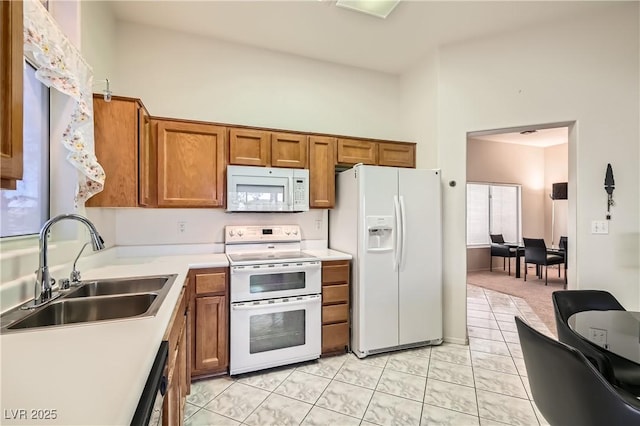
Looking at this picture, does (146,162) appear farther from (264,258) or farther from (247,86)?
(247,86)

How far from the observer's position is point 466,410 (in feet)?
6.49

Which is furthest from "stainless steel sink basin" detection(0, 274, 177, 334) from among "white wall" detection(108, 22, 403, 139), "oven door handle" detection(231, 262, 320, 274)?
"white wall" detection(108, 22, 403, 139)

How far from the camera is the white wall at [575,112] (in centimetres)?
246

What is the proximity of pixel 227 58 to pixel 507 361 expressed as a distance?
3920 mm

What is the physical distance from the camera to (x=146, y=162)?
2164 mm

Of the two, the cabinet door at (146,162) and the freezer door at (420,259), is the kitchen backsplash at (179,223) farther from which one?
the freezer door at (420,259)

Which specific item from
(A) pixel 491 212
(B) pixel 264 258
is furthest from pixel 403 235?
(A) pixel 491 212

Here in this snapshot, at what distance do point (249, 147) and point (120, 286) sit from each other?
153 cm

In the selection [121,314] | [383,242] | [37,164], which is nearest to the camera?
[121,314]

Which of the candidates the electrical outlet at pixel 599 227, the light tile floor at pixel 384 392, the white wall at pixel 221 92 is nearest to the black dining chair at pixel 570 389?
the light tile floor at pixel 384 392

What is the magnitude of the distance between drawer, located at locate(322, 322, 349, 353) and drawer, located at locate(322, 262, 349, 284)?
40 centimetres

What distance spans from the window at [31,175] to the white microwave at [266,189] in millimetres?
1212

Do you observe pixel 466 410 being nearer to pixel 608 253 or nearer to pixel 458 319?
pixel 458 319

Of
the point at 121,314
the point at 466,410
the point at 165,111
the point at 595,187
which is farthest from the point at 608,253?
the point at 165,111
